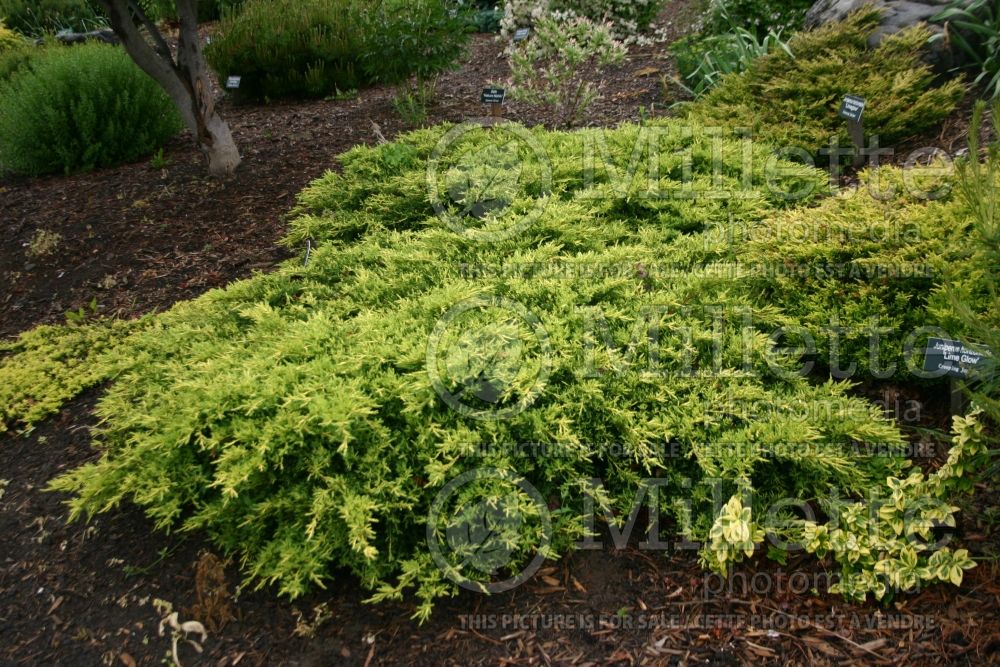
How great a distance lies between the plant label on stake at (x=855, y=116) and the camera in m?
4.13

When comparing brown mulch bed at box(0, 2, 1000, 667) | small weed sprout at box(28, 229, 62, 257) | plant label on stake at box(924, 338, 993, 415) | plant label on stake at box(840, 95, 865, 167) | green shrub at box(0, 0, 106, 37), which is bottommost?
brown mulch bed at box(0, 2, 1000, 667)

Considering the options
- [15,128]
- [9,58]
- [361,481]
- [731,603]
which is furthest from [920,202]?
[9,58]

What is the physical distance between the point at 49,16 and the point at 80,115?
900 centimetres

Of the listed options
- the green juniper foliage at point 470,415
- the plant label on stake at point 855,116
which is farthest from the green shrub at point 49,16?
the plant label on stake at point 855,116

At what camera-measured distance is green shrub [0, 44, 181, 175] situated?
615cm

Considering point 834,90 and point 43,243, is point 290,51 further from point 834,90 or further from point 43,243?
point 834,90

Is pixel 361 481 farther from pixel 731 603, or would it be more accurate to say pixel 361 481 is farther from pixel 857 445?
pixel 857 445

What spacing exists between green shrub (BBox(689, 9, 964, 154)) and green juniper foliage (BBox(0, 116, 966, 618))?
1.67 metres

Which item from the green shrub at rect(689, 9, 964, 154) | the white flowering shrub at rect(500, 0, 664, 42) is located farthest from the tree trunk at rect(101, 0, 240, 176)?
the green shrub at rect(689, 9, 964, 154)

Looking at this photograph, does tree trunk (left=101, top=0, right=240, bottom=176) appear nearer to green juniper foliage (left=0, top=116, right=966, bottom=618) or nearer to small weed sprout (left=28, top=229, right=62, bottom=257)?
small weed sprout (left=28, top=229, right=62, bottom=257)

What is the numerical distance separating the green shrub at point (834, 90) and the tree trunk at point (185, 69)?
4057mm

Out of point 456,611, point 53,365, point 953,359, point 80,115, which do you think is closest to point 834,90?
point 953,359

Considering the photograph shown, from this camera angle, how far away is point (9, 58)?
844 cm

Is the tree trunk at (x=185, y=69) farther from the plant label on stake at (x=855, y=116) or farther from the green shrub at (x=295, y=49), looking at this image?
the plant label on stake at (x=855, y=116)
